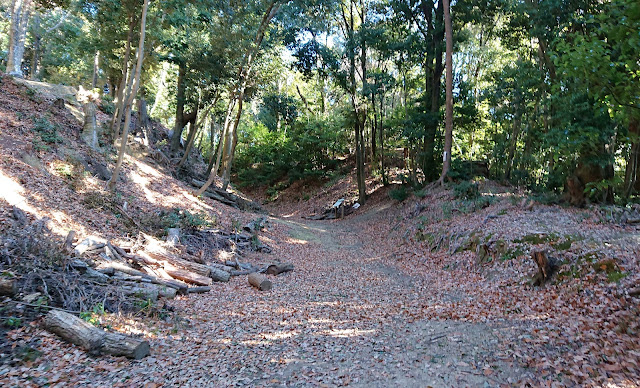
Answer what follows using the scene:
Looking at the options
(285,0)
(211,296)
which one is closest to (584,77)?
(211,296)

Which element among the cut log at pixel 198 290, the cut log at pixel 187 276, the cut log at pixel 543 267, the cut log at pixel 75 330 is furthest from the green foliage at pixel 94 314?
the cut log at pixel 543 267

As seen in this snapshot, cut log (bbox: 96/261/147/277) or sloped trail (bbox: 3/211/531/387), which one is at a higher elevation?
cut log (bbox: 96/261/147/277)

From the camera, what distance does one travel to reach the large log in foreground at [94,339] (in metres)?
4.74

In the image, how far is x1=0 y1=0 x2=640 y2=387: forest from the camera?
4.80 meters

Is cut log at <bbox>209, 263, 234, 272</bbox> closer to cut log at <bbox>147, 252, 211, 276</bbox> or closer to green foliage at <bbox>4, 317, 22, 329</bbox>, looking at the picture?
cut log at <bbox>147, 252, 211, 276</bbox>

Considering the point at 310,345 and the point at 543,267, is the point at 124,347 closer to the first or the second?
the point at 310,345

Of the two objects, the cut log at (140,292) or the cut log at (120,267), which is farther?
the cut log at (120,267)

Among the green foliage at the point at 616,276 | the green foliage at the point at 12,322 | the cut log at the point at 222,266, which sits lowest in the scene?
the cut log at the point at 222,266

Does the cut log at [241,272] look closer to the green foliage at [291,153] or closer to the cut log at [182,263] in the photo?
the cut log at [182,263]

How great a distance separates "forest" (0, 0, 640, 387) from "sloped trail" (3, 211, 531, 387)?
0.04 m

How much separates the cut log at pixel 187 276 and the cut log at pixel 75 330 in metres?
3.37

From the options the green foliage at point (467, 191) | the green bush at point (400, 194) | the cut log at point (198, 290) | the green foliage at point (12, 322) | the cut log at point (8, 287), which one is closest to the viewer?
the green foliage at point (12, 322)

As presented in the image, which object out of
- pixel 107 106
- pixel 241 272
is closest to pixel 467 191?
pixel 241 272

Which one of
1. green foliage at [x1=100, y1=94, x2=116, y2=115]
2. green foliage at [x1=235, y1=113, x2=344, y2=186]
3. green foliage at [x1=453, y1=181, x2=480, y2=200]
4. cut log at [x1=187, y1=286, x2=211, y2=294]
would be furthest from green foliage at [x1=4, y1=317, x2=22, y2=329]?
green foliage at [x1=235, y1=113, x2=344, y2=186]
